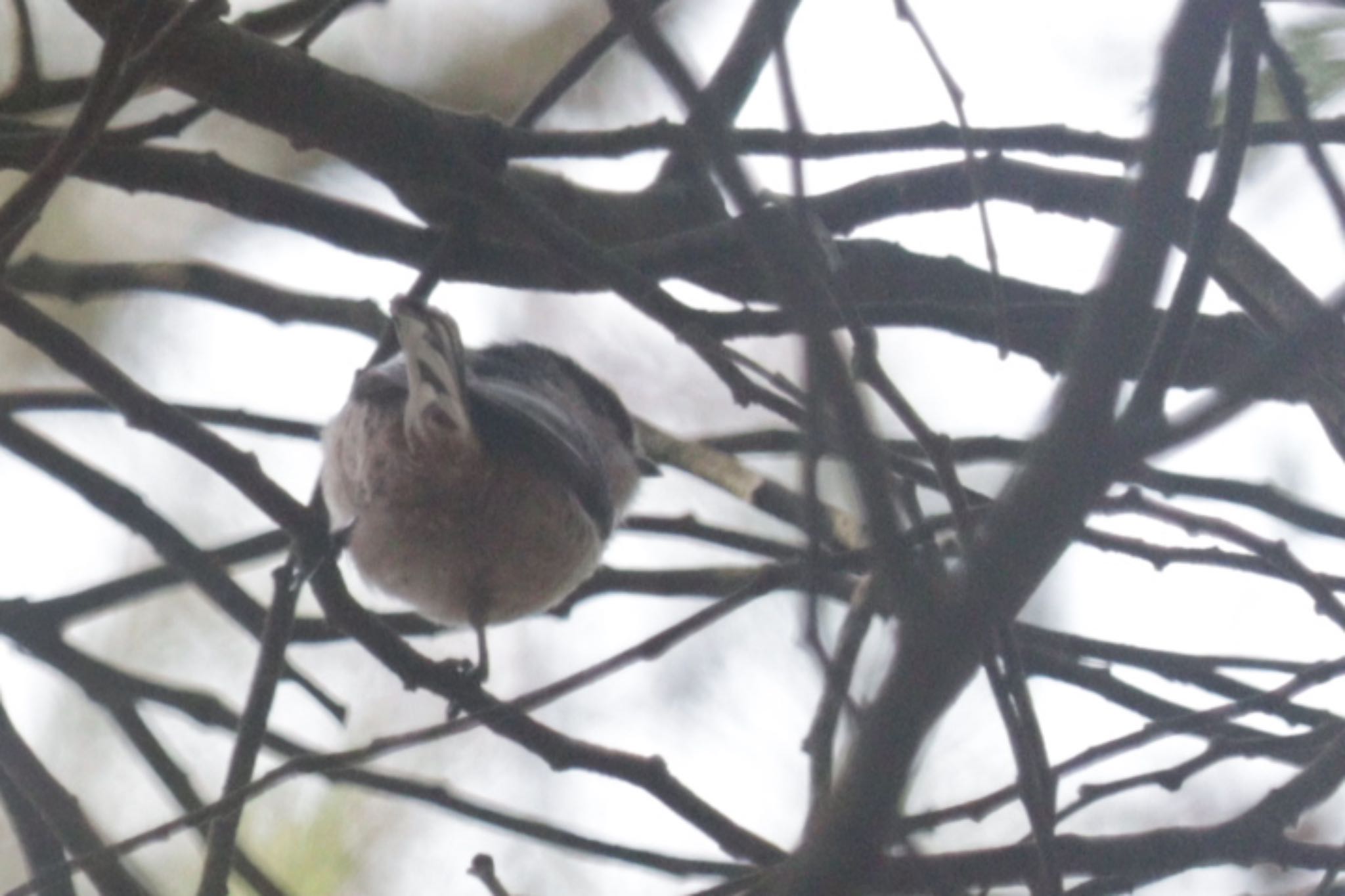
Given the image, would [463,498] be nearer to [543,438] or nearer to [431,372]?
[543,438]

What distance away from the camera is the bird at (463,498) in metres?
3.45

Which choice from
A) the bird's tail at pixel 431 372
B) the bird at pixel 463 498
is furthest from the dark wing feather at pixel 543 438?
the bird's tail at pixel 431 372

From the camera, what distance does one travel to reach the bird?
11.3ft

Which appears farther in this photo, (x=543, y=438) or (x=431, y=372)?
(x=543, y=438)

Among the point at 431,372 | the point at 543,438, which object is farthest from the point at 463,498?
the point at 431,372

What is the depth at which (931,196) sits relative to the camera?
11.4 feet

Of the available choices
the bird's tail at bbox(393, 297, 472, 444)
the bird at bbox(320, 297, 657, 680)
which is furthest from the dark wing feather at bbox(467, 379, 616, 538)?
the bird's tail at bbox(393, 297, 472, 444)

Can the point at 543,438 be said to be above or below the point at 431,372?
above

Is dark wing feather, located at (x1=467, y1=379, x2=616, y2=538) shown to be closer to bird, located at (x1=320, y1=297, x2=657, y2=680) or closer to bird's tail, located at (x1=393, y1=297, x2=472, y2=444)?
bird, located at (x1=320, y1=297, x2=657, y2=680)

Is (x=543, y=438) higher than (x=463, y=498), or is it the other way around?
(x=543, y=438)

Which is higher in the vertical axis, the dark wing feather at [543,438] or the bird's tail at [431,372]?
the dark wing feather at [543,438]

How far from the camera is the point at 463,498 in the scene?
3.50 meters

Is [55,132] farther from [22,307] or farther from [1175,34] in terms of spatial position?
[1175,34]

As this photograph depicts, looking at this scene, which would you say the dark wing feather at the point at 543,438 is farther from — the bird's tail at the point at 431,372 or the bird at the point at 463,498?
the bird's tail at the point at 431,372
